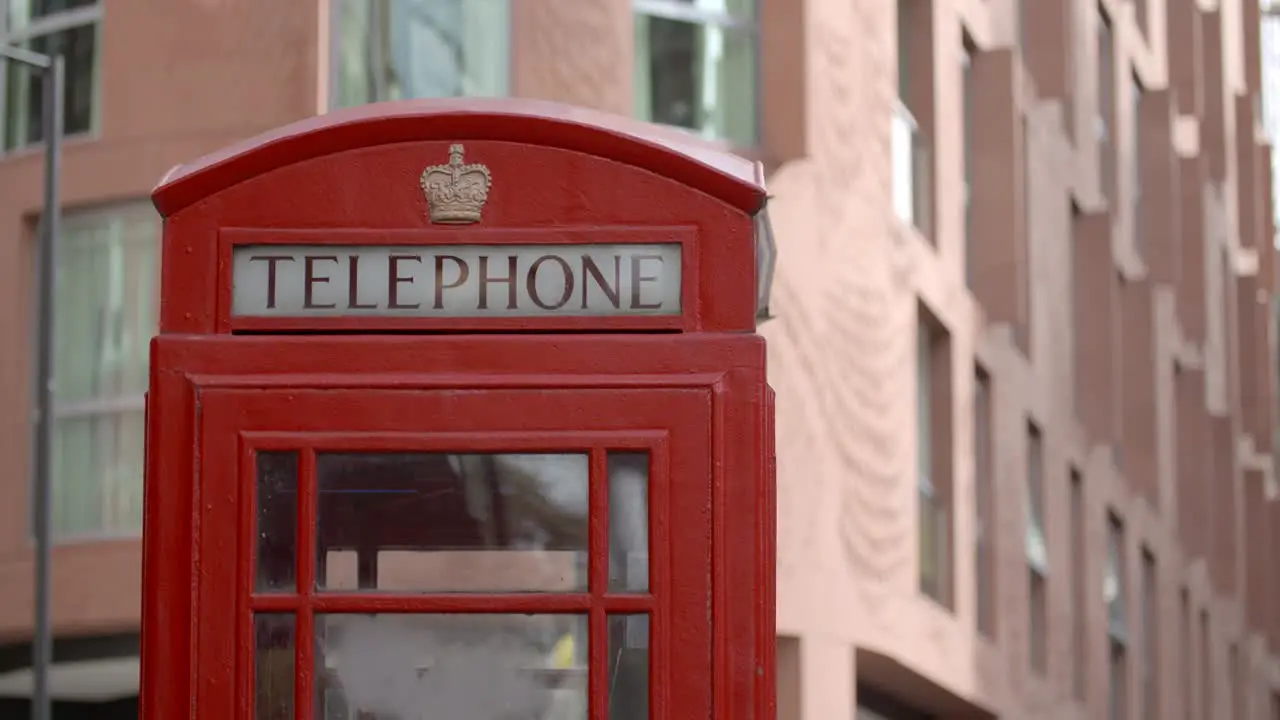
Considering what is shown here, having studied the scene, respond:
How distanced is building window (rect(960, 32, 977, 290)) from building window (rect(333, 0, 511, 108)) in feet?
25.6

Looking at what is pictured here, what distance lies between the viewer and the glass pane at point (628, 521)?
6695 millimetres

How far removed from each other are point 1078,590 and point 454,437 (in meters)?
24.1

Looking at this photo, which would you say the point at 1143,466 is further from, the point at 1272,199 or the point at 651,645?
the point at 651,645

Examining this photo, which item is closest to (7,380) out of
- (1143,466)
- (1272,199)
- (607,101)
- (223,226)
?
(607,101)

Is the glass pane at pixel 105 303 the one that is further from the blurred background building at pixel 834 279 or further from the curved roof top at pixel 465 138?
the curved roof top at pixel 465 138

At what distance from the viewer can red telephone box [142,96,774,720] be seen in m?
6.69

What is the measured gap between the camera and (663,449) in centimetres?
674

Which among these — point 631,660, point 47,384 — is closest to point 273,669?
point 631,660

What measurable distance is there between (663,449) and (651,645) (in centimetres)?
49

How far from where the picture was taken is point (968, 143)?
2580 cm

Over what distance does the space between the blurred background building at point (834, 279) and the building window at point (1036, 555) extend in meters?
0.04

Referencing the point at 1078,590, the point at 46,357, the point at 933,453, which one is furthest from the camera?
the point at 1078,590

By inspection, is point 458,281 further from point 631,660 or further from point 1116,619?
point 1116,619

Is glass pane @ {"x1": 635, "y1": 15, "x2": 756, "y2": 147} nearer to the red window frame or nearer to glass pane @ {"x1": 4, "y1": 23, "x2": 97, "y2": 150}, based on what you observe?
glass pane @ {"x1": 4, "y1": 23, "x2": 97, "y2": 150}
